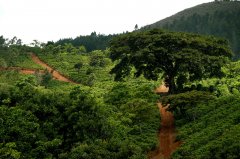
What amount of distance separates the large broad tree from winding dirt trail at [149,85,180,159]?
4.61m

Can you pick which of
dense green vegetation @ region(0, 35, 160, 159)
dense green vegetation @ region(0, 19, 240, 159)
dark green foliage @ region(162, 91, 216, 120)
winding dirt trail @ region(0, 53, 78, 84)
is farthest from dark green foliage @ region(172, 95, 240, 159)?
winding dirt trail @ region(0, 53, 78, 84)

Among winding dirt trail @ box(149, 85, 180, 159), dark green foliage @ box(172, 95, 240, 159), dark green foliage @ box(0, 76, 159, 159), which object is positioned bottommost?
winding dirt trail @ box(149, 85, 180, 159)

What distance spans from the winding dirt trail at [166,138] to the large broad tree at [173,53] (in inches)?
182

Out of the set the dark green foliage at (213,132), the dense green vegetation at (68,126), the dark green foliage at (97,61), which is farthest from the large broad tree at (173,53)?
the dark green foliage at (97,61)

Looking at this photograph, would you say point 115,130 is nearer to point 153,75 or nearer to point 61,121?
point 61,121

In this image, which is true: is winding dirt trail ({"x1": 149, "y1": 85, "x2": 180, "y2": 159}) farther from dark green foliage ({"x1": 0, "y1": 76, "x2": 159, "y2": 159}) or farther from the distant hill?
the distant hill

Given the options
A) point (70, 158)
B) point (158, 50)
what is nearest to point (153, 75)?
point (158, 50)

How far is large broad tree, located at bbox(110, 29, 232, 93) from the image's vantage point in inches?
1445

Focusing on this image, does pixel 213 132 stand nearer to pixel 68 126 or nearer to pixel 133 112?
pixel 133 112

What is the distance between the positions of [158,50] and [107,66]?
96.7 feet

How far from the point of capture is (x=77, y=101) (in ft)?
80.6

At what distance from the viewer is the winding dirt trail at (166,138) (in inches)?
1034

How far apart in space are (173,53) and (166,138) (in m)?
10.2

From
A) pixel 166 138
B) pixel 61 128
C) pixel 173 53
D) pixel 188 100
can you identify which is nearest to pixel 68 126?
pixel 61 128
